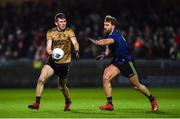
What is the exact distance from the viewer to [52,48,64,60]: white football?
15005 mm

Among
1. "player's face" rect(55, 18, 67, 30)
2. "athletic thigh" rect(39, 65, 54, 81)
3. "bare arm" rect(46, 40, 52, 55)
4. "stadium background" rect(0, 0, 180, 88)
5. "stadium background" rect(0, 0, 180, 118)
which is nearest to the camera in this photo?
"bare arm" rect(46, 40, 52, 55)

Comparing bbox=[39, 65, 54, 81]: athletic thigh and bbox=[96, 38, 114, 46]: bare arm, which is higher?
bbox=[96, 38, 114, 46]: bare arm

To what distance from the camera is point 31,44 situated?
91.2 ft

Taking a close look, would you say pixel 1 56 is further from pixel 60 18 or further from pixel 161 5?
pixel 60 18

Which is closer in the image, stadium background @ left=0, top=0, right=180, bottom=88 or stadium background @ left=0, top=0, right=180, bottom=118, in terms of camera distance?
stadium background @ left=0, top=0, right=180, bottom=118

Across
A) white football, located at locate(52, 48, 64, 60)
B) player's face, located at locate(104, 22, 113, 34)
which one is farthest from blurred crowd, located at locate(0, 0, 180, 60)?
white football, located at locate(52, 48, 64, 60)

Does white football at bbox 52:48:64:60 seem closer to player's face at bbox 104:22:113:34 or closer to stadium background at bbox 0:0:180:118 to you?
player's face at bbox 104:22:113:34

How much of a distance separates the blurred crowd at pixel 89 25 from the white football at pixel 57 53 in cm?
1148


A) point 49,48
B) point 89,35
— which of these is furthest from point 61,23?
point 89,35

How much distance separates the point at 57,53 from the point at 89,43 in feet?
40.9

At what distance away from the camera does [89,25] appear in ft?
94.0

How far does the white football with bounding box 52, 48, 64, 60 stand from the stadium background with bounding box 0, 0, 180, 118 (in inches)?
299

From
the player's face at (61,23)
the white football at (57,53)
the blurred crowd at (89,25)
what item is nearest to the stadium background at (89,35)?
the blurred crowd at (89,25)

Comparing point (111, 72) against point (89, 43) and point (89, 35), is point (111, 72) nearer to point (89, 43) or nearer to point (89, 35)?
point (89, 43)
